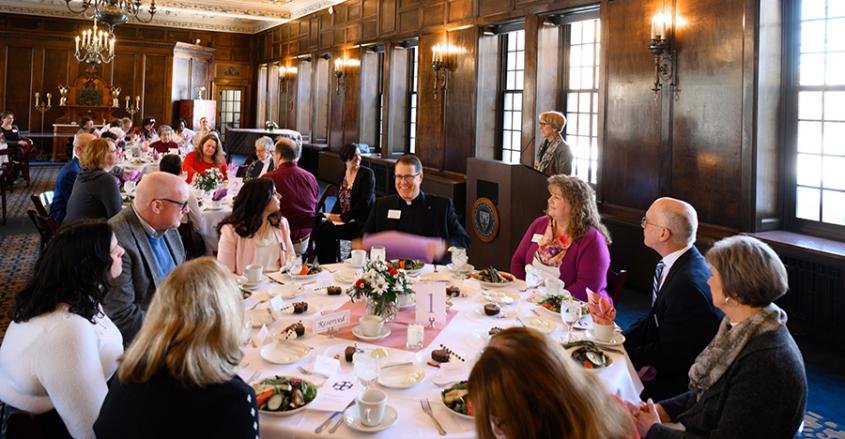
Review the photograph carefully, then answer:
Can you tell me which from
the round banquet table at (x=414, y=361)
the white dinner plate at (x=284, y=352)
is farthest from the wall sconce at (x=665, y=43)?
the white dinner plate at (x=284, y=352)

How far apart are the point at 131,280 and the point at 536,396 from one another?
7.40 feet

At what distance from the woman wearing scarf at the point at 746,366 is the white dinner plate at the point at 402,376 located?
79cm

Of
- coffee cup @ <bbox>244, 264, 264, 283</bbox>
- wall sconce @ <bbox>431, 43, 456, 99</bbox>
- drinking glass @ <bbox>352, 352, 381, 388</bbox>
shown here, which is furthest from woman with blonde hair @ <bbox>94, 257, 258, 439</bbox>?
wall sconce @ <bbox>431, 43, 456, 99</bbox>

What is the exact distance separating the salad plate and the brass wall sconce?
18.1 m

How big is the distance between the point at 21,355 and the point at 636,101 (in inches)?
223

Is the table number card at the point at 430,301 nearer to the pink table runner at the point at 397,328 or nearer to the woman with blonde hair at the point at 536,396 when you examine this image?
the pink table runner at the point at 397,328

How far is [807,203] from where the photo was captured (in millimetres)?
5090

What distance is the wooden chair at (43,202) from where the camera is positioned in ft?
16.3

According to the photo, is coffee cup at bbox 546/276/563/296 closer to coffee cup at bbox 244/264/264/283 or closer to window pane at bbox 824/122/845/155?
coffee cup at bbox 244/264/264/283

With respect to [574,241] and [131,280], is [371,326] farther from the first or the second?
[574,241]

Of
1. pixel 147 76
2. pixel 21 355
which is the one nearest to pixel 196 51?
pixel 147 76

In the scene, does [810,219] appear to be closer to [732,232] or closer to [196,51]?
[732,232]

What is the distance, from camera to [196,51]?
1866cm

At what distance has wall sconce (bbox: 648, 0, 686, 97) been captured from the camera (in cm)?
559
